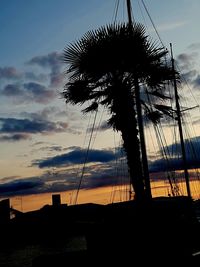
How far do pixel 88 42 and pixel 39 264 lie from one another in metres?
8.32

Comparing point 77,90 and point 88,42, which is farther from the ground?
point 88,42

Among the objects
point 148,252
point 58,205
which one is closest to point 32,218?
point 58,205

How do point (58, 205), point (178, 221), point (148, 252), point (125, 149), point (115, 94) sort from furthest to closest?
point (58, 205)
point (115, 94)
point (125, 149)
point (178, 221)
point (148, 252)

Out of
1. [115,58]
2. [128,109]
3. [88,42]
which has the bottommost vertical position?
[128,109]

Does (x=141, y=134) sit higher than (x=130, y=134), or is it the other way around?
(x=141, y=134)

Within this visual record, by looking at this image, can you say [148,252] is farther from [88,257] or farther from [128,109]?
[128,109]

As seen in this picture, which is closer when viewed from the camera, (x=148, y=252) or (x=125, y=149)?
(x=148, y=252)

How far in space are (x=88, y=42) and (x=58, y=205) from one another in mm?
58320

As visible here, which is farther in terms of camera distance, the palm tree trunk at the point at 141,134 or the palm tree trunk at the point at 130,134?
the palm tree trunk at the point at 141,134

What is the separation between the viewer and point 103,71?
13680 mm

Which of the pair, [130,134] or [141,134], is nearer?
[130,134]

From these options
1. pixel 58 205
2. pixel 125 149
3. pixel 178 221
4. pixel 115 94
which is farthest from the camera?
pixel 58 205

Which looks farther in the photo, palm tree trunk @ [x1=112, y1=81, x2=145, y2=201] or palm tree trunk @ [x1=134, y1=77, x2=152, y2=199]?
palm tree trunk @ [x1=134, y1=77, x2=152, y2=199]

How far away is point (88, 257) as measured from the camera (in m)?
9.01
